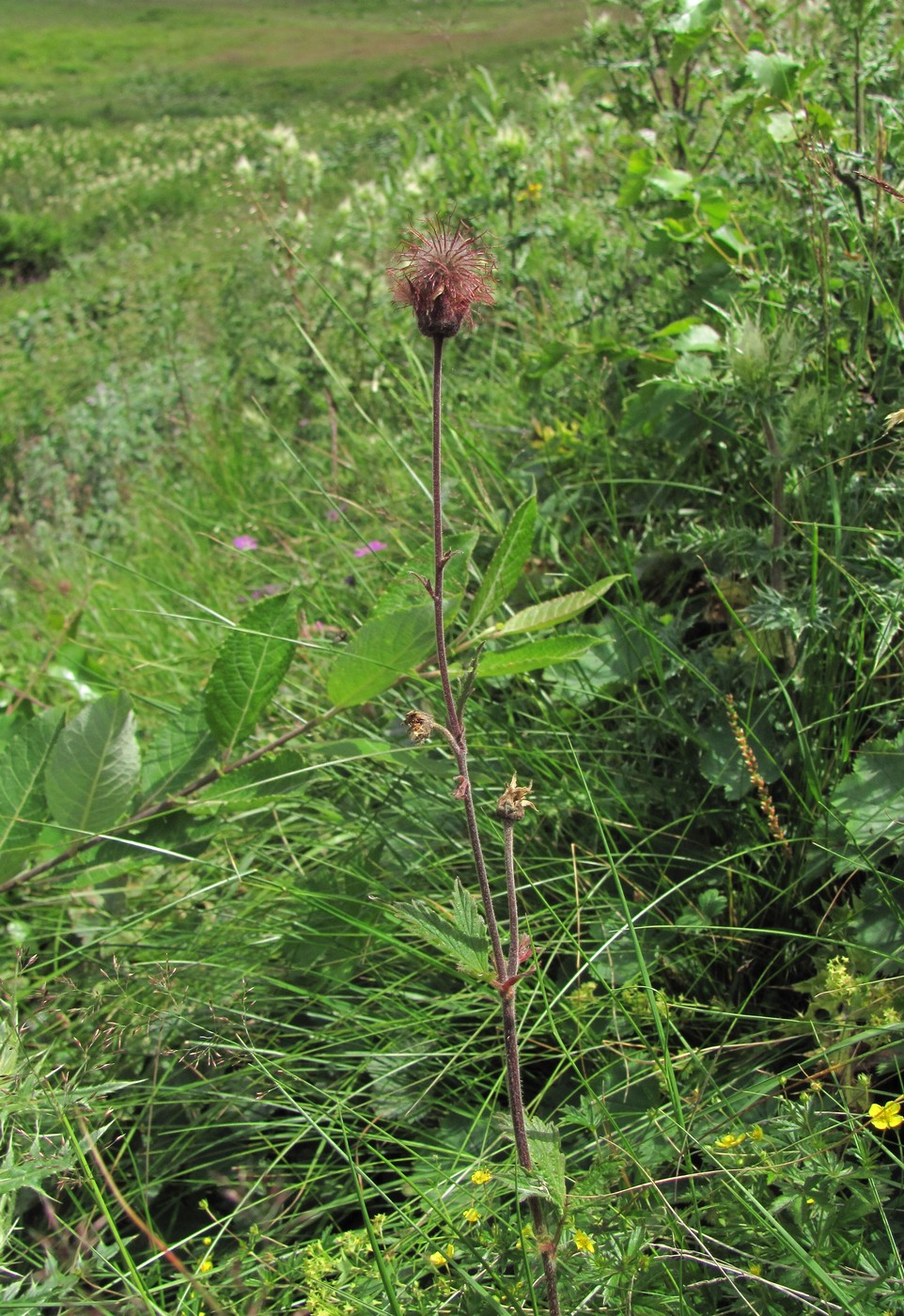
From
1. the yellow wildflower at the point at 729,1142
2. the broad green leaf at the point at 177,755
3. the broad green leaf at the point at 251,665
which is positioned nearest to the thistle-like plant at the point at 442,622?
the yellow wildflower at the point at 729,1142

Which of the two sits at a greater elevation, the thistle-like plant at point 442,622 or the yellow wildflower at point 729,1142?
the thistle-like plant at point 442,622

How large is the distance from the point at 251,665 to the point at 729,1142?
0.71 metres

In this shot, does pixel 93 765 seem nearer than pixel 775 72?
Yes

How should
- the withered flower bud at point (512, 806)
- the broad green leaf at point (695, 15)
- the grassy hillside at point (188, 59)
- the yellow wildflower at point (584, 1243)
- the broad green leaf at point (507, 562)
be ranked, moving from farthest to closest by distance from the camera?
the grassy hillside at point (188, 59)
the broad green leaf at point (695, 15)
the broad green leaf at point (507, 562)
the yellow wildflower at point (584, 1243)
the withered flower bud at point (512, 806)

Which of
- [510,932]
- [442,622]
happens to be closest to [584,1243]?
[510,932]

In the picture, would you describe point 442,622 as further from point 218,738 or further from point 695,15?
point 695,15

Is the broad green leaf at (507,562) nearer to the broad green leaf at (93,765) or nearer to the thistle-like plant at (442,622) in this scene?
the thistle-like plant at (442,622)

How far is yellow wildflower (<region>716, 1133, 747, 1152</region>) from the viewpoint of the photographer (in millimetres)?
859

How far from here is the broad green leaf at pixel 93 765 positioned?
3.89ft

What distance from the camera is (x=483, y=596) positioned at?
1043mm

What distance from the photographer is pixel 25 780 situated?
1250 millimetres

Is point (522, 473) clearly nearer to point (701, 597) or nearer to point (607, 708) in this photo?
point (701, 597)

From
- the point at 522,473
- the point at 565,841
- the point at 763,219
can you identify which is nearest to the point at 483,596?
the point at 565,841

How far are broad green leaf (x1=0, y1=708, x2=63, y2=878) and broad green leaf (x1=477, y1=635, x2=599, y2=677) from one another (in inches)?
21.6
